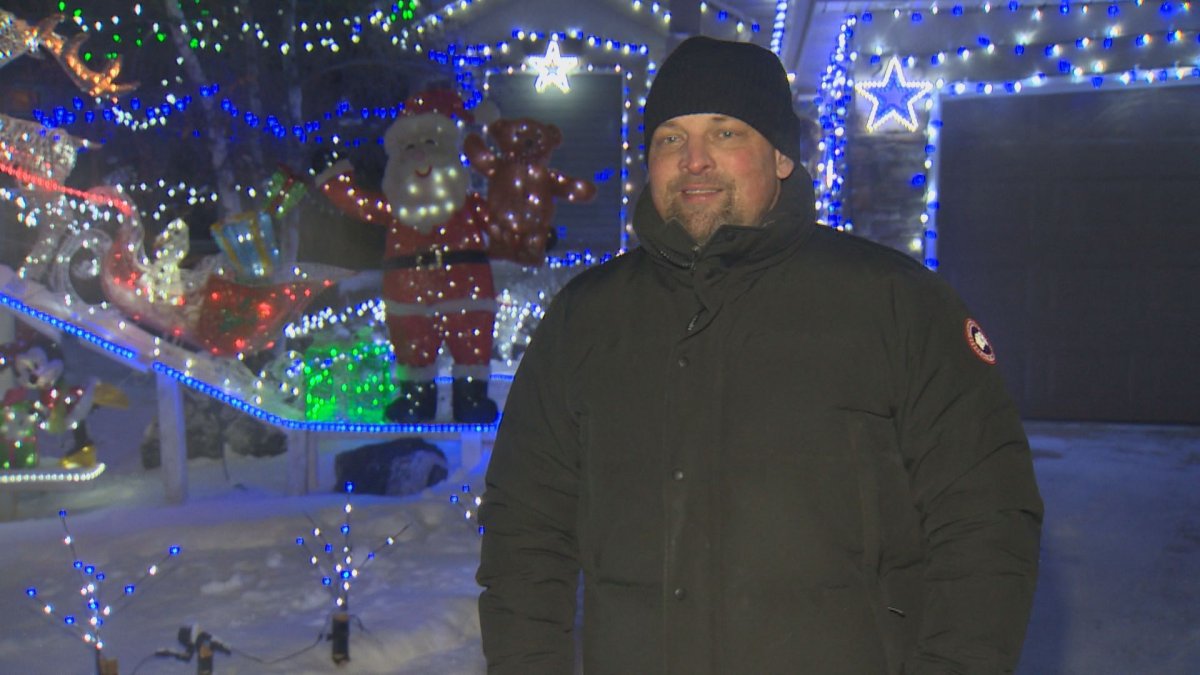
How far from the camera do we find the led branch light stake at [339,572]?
397cm

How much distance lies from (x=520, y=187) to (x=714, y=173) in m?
4.98

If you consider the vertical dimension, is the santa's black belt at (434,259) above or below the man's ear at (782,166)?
below

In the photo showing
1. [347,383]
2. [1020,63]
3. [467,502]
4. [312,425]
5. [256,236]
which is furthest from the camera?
[1020,63]

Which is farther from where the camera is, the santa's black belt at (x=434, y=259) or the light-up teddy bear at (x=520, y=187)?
the light-up teddy bear at (x=520, y=187)

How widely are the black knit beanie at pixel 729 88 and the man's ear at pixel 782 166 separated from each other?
0.04 ft

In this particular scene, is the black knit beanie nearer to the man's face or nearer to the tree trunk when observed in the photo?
the man's face

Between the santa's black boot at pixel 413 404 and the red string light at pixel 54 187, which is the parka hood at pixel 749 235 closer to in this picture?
the santa's black boot at pixel 413 404

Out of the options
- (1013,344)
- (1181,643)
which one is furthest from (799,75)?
(1181,643)

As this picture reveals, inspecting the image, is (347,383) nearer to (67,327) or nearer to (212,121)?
(67,327)

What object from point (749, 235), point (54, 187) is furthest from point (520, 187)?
point (749, 235)

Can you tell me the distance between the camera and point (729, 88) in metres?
2.12

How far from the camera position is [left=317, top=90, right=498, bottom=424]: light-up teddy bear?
6801mm

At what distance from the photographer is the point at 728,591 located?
1910mm

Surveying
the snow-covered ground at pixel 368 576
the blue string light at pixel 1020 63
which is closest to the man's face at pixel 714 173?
the snow-covered ground at pixel 368 576
